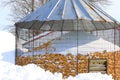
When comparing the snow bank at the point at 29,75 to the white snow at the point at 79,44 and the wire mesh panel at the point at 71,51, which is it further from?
the white snow at the point at 79,44

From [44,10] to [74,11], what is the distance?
4.51 ft

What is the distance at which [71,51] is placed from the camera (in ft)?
46.6

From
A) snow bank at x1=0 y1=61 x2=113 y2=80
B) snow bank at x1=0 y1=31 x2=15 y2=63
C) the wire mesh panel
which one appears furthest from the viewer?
snow bank at x1=0 y1=31 x2=15 y2=63

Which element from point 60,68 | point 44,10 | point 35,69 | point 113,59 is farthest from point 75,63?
point 35,69

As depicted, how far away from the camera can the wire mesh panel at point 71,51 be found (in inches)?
545

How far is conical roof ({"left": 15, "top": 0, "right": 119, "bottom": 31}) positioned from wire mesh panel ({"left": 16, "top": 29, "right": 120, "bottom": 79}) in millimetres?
286

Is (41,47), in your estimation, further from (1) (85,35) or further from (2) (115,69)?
(2) (115,69)

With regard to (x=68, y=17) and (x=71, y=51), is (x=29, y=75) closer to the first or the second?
(x=68, y=17)

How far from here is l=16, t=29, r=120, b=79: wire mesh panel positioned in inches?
545

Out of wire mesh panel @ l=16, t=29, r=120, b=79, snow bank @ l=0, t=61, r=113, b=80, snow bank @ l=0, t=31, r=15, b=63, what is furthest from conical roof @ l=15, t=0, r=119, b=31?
snow bank @ l=0, t=31, r=15, b=63

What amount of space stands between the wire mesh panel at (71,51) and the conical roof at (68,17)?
286mm

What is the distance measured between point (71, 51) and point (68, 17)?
118 cm

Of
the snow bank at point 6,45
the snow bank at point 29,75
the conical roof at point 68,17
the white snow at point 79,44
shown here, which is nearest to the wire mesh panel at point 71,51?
the white snow at point 79,44

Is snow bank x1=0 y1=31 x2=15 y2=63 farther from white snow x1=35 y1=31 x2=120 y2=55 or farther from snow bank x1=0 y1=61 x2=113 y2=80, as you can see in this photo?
snow bank x1=0 y1=61 x2=113 y2=80
